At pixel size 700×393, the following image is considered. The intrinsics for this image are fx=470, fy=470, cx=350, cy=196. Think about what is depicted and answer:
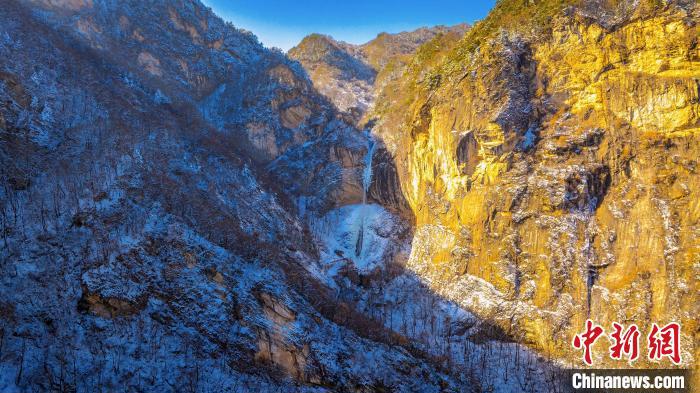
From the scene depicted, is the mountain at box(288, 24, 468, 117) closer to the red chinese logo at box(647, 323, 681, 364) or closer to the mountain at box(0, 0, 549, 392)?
the mountain at box(0, 0, 549, 392)

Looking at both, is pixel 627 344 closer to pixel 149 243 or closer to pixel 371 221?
pixel 371 221

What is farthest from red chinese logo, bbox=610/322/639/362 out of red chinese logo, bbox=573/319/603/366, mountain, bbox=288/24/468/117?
mountain, bbox=288/24/468/117

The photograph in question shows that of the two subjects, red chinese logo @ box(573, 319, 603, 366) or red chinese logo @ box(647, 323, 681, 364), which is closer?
red chinese logo @ box(647, 323, 681, 364)

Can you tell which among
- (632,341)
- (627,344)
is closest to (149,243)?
(627,344)

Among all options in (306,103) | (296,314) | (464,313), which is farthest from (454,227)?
(306,103)

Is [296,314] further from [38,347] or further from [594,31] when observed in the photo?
[594,31]

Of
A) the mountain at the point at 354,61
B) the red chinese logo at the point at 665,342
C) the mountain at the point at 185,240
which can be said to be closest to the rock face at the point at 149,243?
the mountain at the point at 185,240
